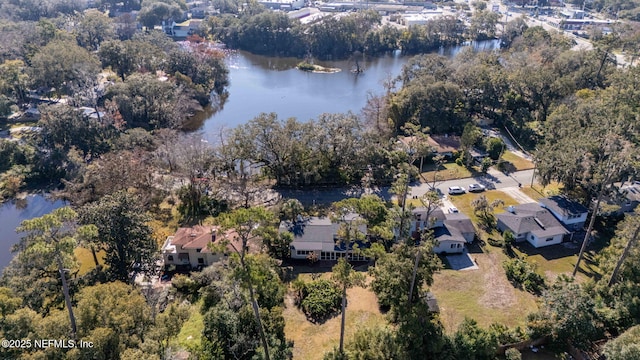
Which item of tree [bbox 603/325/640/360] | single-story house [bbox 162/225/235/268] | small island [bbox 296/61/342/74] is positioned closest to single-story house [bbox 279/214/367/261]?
single-story house [bbox 162/225/235/268]

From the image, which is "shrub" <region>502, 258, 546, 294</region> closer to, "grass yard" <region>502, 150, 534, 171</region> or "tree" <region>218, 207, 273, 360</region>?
"grass yard" <region>502, 150, 534, 171</region>

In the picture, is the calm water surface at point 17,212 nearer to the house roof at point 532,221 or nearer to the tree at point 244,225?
the tree at point 244,225

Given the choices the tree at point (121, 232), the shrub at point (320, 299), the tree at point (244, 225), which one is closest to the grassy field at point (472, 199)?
the shrub at point (320, 299)

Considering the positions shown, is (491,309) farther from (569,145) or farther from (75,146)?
(75,146)

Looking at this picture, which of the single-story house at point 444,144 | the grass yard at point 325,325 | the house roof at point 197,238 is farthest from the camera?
the single-story house at point 444,144

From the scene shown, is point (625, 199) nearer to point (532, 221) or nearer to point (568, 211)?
point (568, 211)

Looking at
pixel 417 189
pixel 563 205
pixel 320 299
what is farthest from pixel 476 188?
pixel 320 299

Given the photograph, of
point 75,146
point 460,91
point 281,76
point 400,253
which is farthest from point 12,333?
point 281,76
